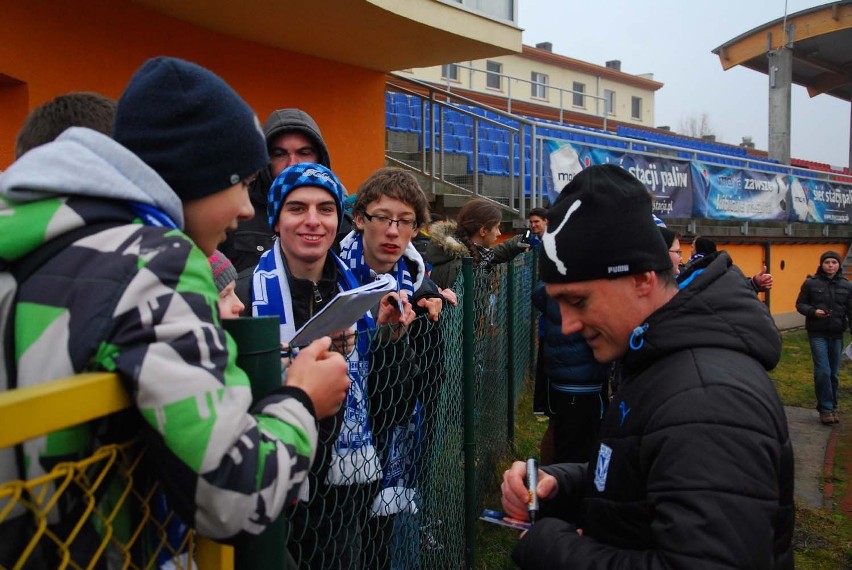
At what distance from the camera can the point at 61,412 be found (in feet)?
2.74

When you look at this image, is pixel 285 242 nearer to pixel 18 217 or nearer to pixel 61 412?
pixel 18 217

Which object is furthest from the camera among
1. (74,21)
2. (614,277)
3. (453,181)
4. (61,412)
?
(453,181)

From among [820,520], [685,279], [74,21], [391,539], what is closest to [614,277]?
Answer: [685,279]

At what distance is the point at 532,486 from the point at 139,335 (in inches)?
50.8

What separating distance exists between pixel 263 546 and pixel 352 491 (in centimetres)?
90

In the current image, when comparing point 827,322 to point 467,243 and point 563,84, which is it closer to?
point 467,243

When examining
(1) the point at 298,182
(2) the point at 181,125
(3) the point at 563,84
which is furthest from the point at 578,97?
(2) the point at 181,125

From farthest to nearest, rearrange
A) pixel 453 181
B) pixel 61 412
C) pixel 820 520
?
1. pixel 453 181
2. pixel 820 520
3. pixel 61 412

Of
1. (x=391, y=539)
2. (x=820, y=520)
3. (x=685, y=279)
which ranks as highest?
(x=685, y=279)

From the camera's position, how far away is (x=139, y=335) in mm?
950

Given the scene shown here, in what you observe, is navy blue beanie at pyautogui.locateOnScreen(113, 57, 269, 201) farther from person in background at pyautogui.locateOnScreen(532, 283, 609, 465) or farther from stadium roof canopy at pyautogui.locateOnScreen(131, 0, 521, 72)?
stadium roof canopy at pyautogui.locateOnScreen(131, 0, 521, 72)

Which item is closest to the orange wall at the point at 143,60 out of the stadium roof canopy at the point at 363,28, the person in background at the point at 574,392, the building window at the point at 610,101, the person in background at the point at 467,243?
the stadium roof canopy at the point at 363,28

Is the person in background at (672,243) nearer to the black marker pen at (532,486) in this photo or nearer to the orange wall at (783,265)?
the black marker pen at (532,486)

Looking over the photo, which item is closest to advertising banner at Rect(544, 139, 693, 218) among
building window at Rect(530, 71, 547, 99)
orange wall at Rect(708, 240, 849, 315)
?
orange wall at Rect(708, 240, 849, 315)
